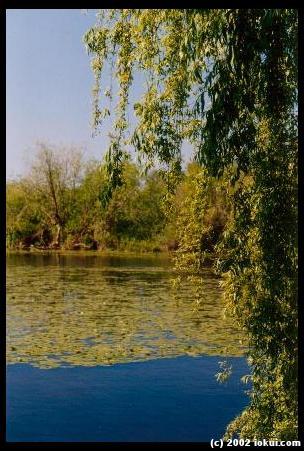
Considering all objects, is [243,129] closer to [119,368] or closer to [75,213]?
[119,368]

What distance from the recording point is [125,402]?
21.3 ft

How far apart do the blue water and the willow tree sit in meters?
1.69

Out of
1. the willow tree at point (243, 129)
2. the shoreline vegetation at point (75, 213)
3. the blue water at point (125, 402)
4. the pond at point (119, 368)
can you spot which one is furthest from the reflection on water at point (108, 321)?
the shoreline vegetation at point (75, 213)

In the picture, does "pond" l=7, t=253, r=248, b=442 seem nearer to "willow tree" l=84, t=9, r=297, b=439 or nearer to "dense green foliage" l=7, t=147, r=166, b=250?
"willow tree" l=84, t=9, r=297, b=439

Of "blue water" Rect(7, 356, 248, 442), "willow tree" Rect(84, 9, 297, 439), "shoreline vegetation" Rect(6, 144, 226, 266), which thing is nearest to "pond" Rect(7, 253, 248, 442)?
"blue water" Rect(7, 356, 248, 442)

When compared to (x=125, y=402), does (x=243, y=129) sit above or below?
above

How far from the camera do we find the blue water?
5.71 metres

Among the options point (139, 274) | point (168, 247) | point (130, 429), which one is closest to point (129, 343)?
point (130, 429)

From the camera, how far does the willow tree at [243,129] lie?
352cm

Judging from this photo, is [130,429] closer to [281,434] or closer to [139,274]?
[281,434]

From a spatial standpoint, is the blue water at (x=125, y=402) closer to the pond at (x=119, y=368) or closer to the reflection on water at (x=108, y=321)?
the pond at (x=119, y=368)

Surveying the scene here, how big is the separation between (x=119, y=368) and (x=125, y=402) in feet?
3.91

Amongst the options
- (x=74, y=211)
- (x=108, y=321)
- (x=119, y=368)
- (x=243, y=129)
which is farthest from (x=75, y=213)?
(x=243, y=129)
